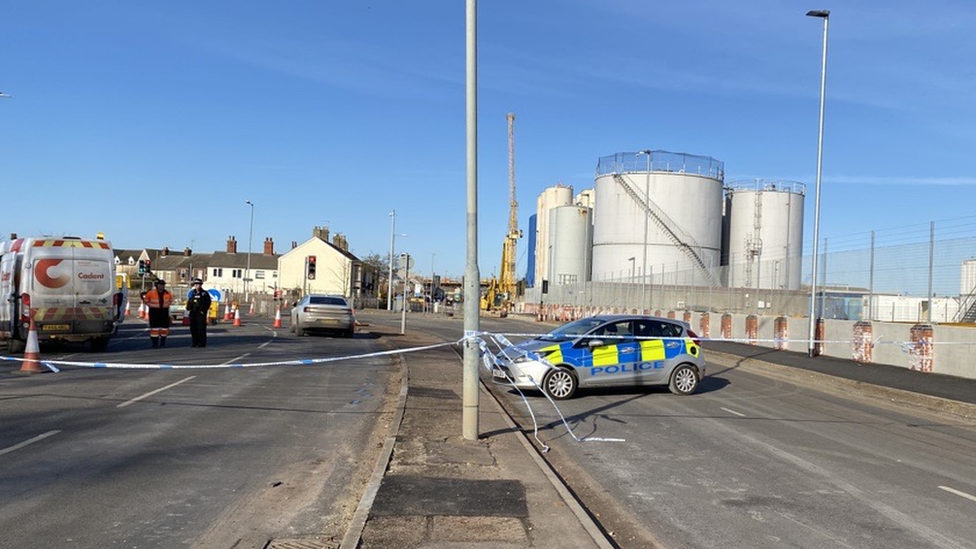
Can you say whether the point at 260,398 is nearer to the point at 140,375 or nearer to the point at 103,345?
the point at 140,375

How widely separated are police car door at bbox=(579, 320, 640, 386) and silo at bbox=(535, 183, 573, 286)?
7391 cm

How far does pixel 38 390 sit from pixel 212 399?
2.67 metres

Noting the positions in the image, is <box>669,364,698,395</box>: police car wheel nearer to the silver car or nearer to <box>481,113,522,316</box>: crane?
the silver car

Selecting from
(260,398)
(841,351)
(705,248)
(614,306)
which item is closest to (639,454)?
(260,398)

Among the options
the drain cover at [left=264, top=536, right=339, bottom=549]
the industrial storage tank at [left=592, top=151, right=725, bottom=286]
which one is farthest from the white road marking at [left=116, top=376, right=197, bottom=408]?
the industrial storage tank at [left=592, top=151, right=725, bottom=286]

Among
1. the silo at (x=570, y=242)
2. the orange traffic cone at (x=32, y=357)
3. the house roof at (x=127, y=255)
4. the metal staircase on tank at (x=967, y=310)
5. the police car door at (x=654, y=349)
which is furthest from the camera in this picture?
the house roof at (x=127, y=255)

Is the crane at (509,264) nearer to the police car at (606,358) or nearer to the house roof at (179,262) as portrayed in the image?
the house roof at (179,262)

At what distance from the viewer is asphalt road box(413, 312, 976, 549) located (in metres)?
6.68

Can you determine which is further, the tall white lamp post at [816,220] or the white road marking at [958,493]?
the tall white lamp post at [816,220]

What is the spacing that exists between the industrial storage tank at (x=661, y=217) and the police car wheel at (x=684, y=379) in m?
46.7

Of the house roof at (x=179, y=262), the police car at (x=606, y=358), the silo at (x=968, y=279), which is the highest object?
the house roof at (x=179, y=262)

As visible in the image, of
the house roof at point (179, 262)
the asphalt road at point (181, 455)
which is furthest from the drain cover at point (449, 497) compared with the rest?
the house roof at point (179, 262)

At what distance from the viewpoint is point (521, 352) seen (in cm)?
1482

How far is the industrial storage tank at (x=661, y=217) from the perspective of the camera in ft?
211
